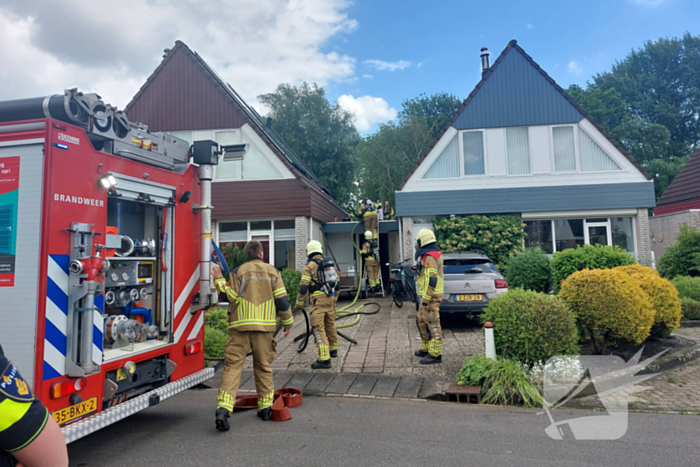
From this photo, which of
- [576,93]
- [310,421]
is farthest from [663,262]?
[576,93]

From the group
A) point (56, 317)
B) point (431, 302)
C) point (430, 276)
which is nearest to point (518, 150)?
point (430, 276)

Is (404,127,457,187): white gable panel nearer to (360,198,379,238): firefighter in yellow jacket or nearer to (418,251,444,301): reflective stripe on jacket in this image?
(360,198,379,238): firefighter in yellow jacket

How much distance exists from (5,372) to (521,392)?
513cm

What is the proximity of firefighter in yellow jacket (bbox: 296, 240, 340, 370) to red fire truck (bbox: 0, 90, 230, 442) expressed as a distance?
6.92ft

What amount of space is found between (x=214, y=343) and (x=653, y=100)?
139ft

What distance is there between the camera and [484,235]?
1442 centimetres

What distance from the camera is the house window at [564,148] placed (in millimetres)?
15211

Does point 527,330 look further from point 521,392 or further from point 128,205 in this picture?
point 128,205

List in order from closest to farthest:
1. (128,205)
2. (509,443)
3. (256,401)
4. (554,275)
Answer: (509,443)
(128,205)
(256,401)
(554,275)

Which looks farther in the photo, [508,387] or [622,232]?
[622,232]

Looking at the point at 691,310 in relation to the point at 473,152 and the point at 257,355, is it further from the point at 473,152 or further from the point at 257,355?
the point at 257,355

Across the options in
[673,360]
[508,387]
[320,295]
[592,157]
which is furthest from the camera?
[592,157]

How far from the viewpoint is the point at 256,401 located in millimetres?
5211

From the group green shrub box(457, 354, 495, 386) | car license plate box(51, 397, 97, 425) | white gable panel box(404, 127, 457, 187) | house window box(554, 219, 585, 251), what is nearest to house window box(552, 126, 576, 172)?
house window box(554, 219, 585, 251)
